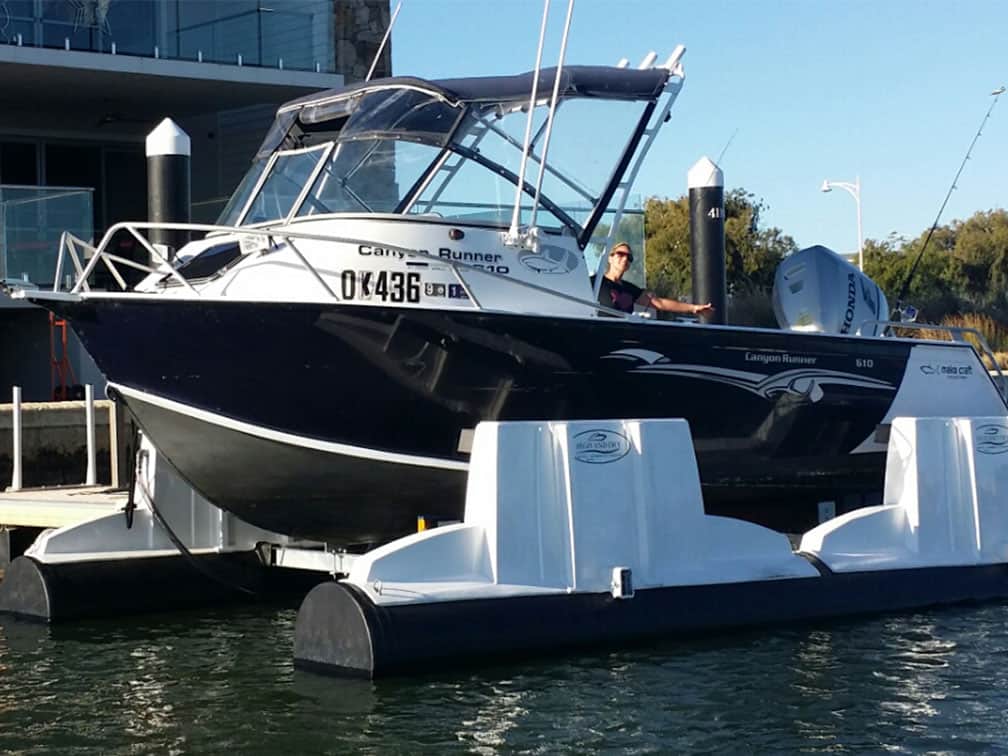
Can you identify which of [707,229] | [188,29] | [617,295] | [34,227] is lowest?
[617,295]

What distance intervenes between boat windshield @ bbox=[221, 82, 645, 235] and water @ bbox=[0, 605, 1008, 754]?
9.40ft

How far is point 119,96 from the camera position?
22828 mm

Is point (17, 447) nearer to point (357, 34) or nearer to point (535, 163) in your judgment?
point (535, 163)

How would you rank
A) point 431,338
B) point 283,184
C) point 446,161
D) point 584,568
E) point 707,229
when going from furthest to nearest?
1. point 707,229
2. point 283,184
3. point 446,161
4. point 431,338
5. point 584,568

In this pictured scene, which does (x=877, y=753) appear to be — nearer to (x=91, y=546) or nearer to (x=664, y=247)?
(x=91, y=546)

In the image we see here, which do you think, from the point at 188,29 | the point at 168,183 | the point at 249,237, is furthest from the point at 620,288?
the point at 188,29

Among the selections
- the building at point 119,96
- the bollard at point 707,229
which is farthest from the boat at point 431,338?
the building at point 119,96

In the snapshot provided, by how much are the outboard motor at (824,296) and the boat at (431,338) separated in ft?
1.84

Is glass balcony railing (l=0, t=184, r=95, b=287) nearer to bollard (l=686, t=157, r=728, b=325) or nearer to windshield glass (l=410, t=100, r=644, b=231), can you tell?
bollard (l=686, t=157, r=728, b=325)

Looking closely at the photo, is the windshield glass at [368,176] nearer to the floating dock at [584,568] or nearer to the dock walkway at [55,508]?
the floating dock at [584,568]

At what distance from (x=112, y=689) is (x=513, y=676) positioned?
2.10 m

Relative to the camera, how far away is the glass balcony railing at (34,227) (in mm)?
17953

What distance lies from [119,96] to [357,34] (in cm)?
371

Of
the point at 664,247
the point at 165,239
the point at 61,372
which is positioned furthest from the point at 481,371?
the point at 664,247
